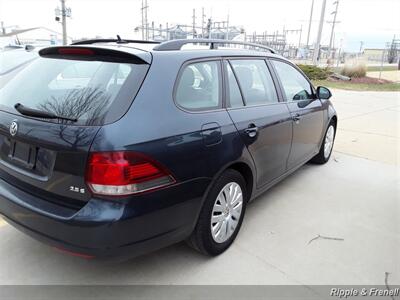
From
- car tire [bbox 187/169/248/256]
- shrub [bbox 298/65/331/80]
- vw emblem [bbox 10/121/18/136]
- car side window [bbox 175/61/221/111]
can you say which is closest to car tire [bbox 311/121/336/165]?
car tire [bbox 187/169/248/256]

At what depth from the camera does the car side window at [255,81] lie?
324 centimetres

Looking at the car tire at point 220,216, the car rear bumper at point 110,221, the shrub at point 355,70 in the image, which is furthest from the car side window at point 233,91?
the shrub at point 355,70

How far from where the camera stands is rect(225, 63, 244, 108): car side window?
3017 millimetres

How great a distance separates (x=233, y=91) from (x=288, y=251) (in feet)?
4.74

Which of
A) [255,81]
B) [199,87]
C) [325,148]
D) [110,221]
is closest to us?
[110,221]

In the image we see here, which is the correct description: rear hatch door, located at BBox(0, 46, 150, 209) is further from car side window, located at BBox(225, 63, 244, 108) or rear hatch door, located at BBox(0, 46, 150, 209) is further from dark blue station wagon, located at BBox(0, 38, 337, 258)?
car side window, located at BBox(225, 63, 244, 108)

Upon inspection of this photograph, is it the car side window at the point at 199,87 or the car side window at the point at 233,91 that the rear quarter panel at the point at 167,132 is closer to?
the car side window at the point at 199,87

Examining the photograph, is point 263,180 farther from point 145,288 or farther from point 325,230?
point 145,288

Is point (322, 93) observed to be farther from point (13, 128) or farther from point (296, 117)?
point (13, 128)

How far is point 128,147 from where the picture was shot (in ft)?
6.91

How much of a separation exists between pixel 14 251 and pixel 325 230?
→ 2769 millimetres

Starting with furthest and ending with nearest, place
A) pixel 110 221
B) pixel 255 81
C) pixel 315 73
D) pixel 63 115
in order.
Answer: pixel 315 73 < pixel 255 81 < pixel 63 115 < pixel 110 221

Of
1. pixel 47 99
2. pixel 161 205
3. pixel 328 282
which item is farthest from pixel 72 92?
pixel 328 282

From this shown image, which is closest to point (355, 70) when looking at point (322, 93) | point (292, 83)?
point (322, 93)
